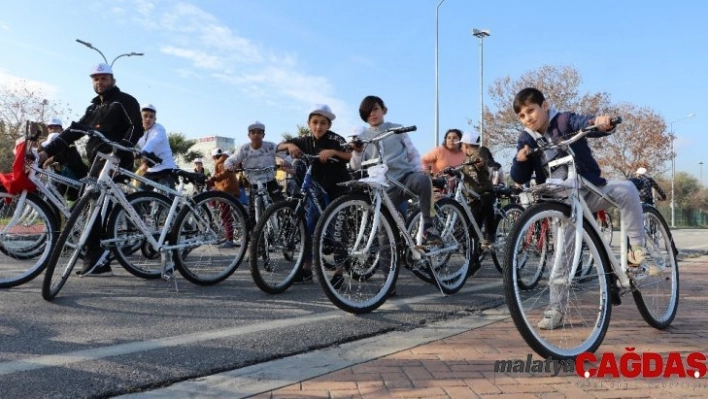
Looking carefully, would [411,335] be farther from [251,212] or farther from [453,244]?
[251,212]

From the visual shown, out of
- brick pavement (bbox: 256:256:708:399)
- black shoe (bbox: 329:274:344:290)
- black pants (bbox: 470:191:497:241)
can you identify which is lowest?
brick pavement (bbox: 256:256:708:399)

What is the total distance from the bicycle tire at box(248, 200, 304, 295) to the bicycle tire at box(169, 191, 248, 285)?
0.56m

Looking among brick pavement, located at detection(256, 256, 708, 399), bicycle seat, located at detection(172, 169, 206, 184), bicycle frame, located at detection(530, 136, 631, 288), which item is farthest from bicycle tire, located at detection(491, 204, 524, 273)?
bicycle seat, located at detection(172, 169, 206, 184)

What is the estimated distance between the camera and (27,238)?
496cm

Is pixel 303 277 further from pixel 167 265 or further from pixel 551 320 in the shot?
pixel 551 320

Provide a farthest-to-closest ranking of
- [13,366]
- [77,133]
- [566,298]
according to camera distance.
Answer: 1. [77,133]
2. [566,298]
3. [13,366]

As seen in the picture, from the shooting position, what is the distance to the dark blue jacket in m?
3.50

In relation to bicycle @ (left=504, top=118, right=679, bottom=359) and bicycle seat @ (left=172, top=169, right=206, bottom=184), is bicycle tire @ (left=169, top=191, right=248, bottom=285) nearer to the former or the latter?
bicycle seat @ (left=172, top=169, right=206, bottom=184)

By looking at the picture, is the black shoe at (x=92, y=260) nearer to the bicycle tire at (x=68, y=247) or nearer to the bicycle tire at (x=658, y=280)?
the bicycle tire at (x=68, y=247)

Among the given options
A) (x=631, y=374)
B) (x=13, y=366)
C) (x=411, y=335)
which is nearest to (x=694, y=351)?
(x=631, y=374)

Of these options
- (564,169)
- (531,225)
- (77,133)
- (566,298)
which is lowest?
(566,298)

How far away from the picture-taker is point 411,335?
Result: 11.3 ft

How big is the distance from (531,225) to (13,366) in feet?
9.12

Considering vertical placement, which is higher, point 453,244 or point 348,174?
point 348,174
